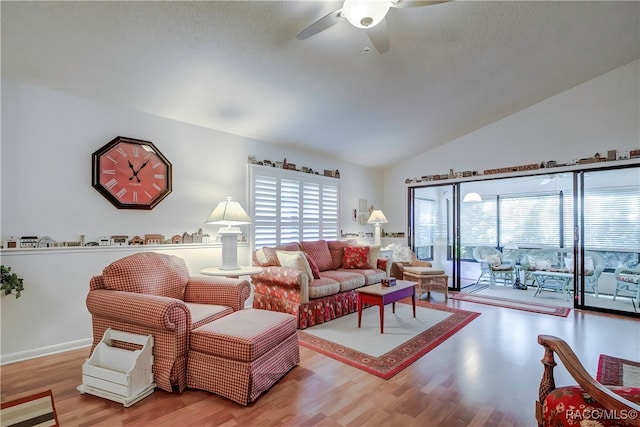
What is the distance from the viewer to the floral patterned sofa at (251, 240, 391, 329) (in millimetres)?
3602

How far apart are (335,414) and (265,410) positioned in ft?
1.50

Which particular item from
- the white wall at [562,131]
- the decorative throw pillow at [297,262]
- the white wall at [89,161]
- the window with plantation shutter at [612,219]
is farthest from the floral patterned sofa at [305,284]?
the window with plantation shutter at [612,219]

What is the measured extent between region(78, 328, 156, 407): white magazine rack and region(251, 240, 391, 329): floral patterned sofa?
1674mm

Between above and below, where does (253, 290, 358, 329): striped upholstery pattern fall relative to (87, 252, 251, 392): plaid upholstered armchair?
below

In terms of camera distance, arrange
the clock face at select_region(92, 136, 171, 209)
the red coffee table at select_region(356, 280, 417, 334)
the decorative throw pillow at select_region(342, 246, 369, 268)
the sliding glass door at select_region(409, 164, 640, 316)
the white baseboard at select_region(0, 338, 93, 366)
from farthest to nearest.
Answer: the decorative throw pillow at select_region(342, 246, 369, 268), the sliding glass door at select_region(409, 164, 640, 316), the red coffee table at select_region(356, 280, 417, 334), the clock face at select_region(92, 136, 171, 209), the white baseboard at select_region(0, 338, 93, 366)

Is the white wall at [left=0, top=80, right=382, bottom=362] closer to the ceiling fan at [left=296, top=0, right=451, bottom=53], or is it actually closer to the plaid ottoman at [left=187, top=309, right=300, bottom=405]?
the plaid ottoman at [left=187, top=309, right=300, bottom=405]

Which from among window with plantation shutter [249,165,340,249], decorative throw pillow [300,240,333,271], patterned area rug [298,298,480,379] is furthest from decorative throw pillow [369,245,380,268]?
window with plantation shutter [249,165,340,249]

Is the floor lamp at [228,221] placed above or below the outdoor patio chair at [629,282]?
above

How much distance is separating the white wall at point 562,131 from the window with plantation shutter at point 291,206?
7.39ft

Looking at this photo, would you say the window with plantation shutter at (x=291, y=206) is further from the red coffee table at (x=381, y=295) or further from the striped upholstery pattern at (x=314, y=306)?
the red coffee table at (x=381, y=295)

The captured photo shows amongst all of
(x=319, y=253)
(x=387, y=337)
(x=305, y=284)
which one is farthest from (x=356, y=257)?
(x=387, y=337)

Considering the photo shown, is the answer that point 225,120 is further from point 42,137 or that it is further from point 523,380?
point 523,380

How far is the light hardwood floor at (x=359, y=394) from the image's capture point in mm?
1917

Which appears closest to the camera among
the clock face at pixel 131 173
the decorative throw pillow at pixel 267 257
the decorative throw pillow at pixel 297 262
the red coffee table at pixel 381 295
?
the clock face at pixel 131 173
